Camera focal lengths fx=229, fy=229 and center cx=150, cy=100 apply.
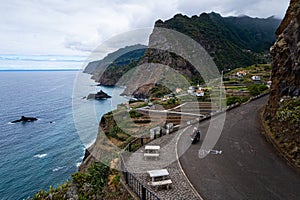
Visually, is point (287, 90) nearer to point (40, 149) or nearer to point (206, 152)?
point (206, 152)

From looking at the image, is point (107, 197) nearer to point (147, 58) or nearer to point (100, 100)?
point (100, 100)

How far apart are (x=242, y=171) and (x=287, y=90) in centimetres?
781

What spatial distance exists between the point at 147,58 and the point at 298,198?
78061mm

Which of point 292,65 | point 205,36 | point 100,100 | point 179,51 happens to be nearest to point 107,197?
point 292,65

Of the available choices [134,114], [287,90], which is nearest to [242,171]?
[287,90]

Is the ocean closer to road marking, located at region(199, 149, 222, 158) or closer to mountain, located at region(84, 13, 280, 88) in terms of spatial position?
road marking, located at region(199, 149, 222, 158)

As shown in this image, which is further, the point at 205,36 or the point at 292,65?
the point at 205,36

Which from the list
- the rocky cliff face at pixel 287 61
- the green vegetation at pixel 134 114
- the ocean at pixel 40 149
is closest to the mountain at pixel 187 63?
the ocean at pixel 40 149

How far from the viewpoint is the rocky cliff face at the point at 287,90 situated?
11.2 meters

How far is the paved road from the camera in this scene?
7223 millimetres

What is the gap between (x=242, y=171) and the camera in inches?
347

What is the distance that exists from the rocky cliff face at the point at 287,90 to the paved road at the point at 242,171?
0.87 m

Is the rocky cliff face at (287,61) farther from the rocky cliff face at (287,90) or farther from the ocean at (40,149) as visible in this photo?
the ocean at (40,149)

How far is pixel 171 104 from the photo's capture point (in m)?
27.8
